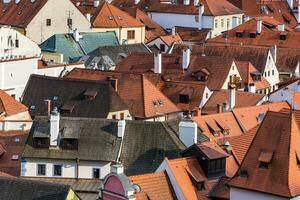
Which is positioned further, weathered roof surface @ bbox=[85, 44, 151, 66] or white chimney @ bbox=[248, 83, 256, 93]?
weathered roof surface @ bbox=[85, 44, 151, 66]

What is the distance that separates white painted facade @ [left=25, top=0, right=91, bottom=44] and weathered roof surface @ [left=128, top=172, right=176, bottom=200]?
57.8m

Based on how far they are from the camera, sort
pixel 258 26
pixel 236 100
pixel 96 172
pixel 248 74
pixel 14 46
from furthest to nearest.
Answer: pixel 258 26
pixel 248 74
pixel 14 46
pixel 236 100
pixel 96 172

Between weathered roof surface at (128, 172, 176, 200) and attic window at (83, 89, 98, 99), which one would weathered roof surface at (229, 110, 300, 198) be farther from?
attic window at (83, 89, 98, 99)

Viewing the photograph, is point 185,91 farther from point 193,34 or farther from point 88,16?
point 193,34

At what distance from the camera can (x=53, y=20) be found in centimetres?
10994

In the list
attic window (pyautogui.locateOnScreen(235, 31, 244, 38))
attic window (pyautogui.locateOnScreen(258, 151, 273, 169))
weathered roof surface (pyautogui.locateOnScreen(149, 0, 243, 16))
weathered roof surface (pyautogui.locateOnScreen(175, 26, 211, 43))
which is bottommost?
attic window (pyautogui.locateOnScreen(258, 151, 273, 169))

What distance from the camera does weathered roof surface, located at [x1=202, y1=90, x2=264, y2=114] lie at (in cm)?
7888

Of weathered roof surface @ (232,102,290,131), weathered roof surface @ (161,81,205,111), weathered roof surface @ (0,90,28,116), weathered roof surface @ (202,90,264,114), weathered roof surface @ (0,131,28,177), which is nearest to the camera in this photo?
weathered roof surface @ (0,131,28,177)

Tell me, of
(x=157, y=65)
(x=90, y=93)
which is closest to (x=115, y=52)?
(x=157, y=65)

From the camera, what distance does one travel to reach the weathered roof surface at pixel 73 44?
334 feet

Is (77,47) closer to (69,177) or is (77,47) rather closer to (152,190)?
(69,177)

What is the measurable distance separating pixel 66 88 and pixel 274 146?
94.3 feet

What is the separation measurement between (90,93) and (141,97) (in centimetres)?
519

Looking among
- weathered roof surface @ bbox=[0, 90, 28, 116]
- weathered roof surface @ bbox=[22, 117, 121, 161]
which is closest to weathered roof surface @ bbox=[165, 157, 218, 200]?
weathered roof surface @ bbox=[22, 117, 121, 161]
